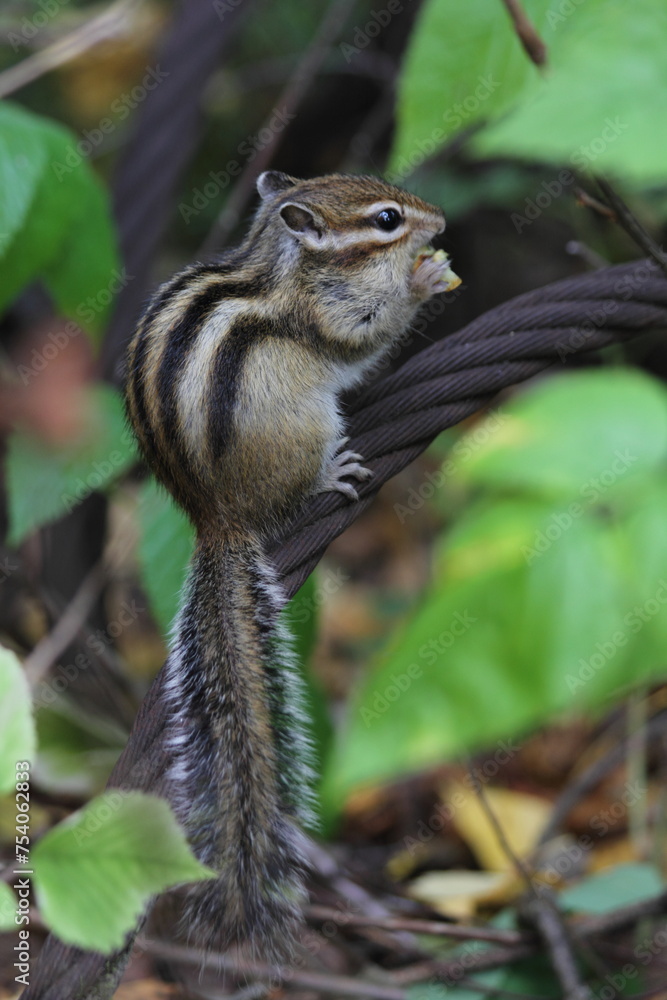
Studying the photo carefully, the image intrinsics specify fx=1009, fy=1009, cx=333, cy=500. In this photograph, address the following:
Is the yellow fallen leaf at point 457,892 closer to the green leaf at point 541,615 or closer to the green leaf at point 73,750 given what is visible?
the green leaf at point 541,615

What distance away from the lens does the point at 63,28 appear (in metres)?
2.90

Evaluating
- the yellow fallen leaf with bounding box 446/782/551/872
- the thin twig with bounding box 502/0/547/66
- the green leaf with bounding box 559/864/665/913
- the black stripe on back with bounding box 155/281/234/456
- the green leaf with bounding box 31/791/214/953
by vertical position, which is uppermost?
the thin twig with bounding box 502/0/547/66

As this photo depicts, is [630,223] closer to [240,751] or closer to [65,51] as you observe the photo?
[240,751]

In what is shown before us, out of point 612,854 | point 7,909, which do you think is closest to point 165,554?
point 7,909

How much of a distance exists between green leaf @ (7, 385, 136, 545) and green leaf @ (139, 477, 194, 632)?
88 millimetres

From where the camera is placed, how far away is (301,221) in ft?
5.51

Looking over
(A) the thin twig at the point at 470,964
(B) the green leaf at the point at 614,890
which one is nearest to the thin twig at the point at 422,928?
(A) the thin twig at the point at 470,964

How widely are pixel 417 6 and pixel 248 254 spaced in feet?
7.98

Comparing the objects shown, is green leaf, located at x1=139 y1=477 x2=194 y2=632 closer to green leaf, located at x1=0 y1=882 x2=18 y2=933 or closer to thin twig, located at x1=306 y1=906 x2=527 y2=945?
thin twig, located at x1=306 y1=906 x2=527 y2=945

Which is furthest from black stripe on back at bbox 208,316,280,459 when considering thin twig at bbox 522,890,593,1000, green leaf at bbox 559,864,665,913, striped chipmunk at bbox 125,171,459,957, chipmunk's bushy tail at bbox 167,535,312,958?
green leaf at bbox 559,864,665,913

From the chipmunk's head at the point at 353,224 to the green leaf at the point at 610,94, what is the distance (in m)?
0.35

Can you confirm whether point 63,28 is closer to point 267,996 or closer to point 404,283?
point 404,283

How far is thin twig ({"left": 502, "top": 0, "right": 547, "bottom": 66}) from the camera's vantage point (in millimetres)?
1214

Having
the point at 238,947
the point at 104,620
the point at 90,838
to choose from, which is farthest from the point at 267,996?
the point at 90,838
